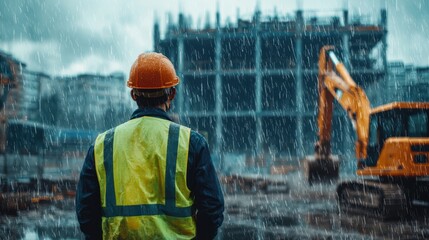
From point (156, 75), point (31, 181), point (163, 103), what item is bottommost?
point (31, 181)

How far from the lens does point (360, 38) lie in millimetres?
33281

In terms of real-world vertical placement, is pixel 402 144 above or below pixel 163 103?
below

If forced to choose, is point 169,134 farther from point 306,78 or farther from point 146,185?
point 306,78

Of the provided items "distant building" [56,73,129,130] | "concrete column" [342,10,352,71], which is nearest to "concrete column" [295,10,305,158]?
"concrete column" [342,10,352,71]

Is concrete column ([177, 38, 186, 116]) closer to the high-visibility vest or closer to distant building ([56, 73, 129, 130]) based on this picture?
distant building ([56, 73, 129, 130])

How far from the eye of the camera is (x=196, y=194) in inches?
77.2

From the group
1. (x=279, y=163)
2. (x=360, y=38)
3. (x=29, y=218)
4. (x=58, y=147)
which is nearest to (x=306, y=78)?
(x=360, y=38)

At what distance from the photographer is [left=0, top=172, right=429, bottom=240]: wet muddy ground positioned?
7176 millimetres

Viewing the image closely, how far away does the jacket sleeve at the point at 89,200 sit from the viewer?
6.43ft

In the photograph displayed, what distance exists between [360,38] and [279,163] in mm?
12439

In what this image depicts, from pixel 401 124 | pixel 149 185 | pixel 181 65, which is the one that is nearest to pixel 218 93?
pixel 181 65

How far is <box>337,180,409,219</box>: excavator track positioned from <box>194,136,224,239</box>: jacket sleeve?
778 centimetres

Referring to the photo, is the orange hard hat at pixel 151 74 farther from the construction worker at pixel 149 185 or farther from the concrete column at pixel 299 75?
the concrete column at pixel 299 75

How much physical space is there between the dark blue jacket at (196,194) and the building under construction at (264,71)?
28895mm
